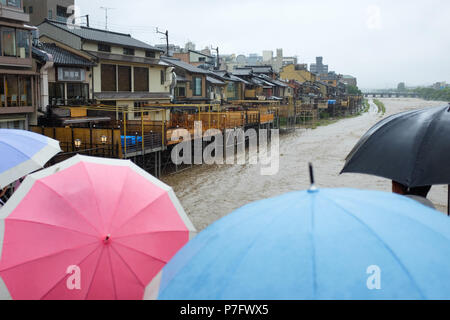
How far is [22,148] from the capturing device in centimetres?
747

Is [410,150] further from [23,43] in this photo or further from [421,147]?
[23,43]

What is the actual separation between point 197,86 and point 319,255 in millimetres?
41447

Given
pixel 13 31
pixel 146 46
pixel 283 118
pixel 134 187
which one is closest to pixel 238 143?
pixel 146 46

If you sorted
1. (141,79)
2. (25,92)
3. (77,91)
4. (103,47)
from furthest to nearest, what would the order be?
(141,79), (103,47), (77,91), (25,92)

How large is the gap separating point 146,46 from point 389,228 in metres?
31.8

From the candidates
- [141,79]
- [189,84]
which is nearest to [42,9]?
[189,84]

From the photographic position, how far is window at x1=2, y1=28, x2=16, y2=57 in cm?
1928

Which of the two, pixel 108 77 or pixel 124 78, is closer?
pixel 108 77

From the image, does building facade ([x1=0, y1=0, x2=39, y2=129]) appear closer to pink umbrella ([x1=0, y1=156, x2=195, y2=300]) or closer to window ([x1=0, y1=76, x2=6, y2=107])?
window ([x1=0, y1=76, x2=6, y2=107])

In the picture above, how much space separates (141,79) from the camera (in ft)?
104

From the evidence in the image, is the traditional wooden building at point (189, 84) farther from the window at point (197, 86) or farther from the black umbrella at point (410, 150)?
the black umbrella at point (410, 150)

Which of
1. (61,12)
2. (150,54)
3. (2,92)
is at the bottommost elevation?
(2,92)

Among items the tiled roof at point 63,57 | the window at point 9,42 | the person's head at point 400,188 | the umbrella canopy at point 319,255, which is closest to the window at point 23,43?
the window at point 9,42
